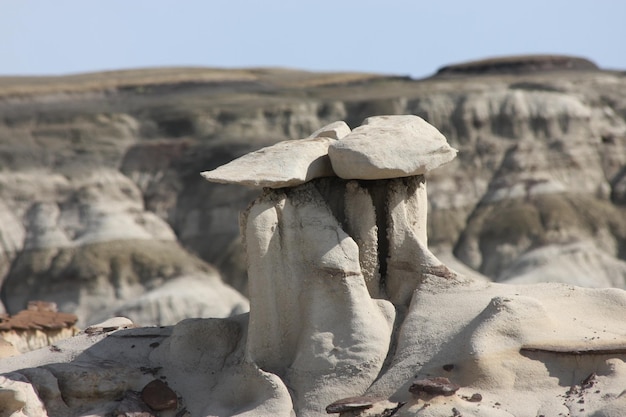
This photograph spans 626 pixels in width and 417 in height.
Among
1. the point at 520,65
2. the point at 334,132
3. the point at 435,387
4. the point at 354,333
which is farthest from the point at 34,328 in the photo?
the point at 520,65

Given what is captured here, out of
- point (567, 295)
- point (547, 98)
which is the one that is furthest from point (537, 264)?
point (567, 295)

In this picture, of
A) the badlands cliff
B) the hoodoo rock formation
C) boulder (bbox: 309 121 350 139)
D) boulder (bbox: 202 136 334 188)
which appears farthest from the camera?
the badlands cliff

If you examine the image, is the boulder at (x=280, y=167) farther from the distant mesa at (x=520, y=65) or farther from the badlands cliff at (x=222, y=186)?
the distant mesa at (x=520, y=65)

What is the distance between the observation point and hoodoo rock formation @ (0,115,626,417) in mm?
16969

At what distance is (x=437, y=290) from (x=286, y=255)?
1932 millimetres

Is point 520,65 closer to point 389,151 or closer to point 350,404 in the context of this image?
point 389,151

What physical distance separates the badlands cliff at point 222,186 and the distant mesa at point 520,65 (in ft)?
20.3

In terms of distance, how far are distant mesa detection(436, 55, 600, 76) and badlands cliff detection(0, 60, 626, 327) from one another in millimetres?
6195

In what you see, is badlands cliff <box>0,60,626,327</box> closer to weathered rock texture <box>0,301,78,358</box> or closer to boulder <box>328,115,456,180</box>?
weathered rock texture <box>0,301,78,358</box>

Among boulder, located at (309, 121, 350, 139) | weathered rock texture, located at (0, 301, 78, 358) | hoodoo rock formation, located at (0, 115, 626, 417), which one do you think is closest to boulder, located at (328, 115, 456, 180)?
hoodoo rock formation, located at (0, 115, 626, 417)

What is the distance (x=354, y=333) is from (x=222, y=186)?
2165 inches

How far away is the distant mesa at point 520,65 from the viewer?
89.0 meters

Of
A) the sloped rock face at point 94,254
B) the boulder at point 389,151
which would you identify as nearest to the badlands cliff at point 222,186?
the sloped rock face at point 94,254

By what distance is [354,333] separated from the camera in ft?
58.6
